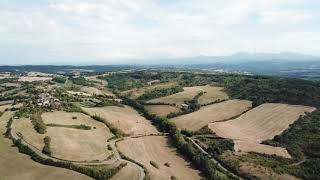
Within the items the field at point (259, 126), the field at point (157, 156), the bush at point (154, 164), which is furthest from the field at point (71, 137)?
the field at point (259, 126)

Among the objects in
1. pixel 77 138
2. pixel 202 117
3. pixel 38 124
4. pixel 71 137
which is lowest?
pixel 202 117

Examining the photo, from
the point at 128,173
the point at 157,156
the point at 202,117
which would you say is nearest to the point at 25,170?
the point at 128,173

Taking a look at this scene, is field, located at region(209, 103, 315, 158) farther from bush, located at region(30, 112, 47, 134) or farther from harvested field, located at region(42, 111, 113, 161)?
bush, located at region(30, 112, 47, 134)

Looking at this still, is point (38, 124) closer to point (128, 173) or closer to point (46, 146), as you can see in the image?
point (46, 146)

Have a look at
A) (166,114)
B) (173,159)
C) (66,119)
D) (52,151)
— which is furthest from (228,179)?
(166,114)

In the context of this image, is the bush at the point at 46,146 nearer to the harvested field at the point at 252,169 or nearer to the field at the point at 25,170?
the field at the point at 25,170

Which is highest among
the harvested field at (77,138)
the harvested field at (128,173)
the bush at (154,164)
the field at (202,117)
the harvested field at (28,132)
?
the harvested field at (28,132)
